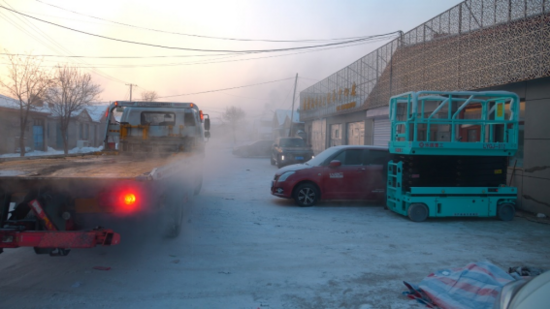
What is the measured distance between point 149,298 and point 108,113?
20.9 ft

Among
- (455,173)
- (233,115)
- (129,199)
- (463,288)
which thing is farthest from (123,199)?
(233,115)

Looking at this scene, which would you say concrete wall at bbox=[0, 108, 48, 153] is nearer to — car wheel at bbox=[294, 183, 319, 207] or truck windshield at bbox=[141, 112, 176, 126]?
truck windshield at bbox=[141, 112, 176, 126]

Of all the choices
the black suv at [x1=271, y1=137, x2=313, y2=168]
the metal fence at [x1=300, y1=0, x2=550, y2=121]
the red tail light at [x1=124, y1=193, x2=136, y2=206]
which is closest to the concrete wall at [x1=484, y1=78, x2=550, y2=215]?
the metal fence at [x1=300, y1=0, x2=550, y2=121]

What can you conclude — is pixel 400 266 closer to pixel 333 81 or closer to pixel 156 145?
pixel 156 145

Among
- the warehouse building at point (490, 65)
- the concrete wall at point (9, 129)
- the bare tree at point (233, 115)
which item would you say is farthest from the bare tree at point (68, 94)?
the bare tree at point (233, 115)

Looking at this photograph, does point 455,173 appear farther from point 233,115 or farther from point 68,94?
point 233,115

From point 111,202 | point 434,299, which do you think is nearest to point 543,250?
point 434,299

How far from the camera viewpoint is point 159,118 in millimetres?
10172

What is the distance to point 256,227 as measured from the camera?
24.6 ft

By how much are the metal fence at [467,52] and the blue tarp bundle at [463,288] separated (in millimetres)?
6133

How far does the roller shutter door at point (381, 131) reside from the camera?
18.2 metres

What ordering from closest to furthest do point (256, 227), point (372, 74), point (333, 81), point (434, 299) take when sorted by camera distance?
point (434, 299), point (256, 227), point (372, 74), point (333, 81)

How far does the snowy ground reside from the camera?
14.1 ft

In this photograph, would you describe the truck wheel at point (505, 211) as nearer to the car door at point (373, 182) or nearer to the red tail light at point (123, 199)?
the car door at point (373, 182)
